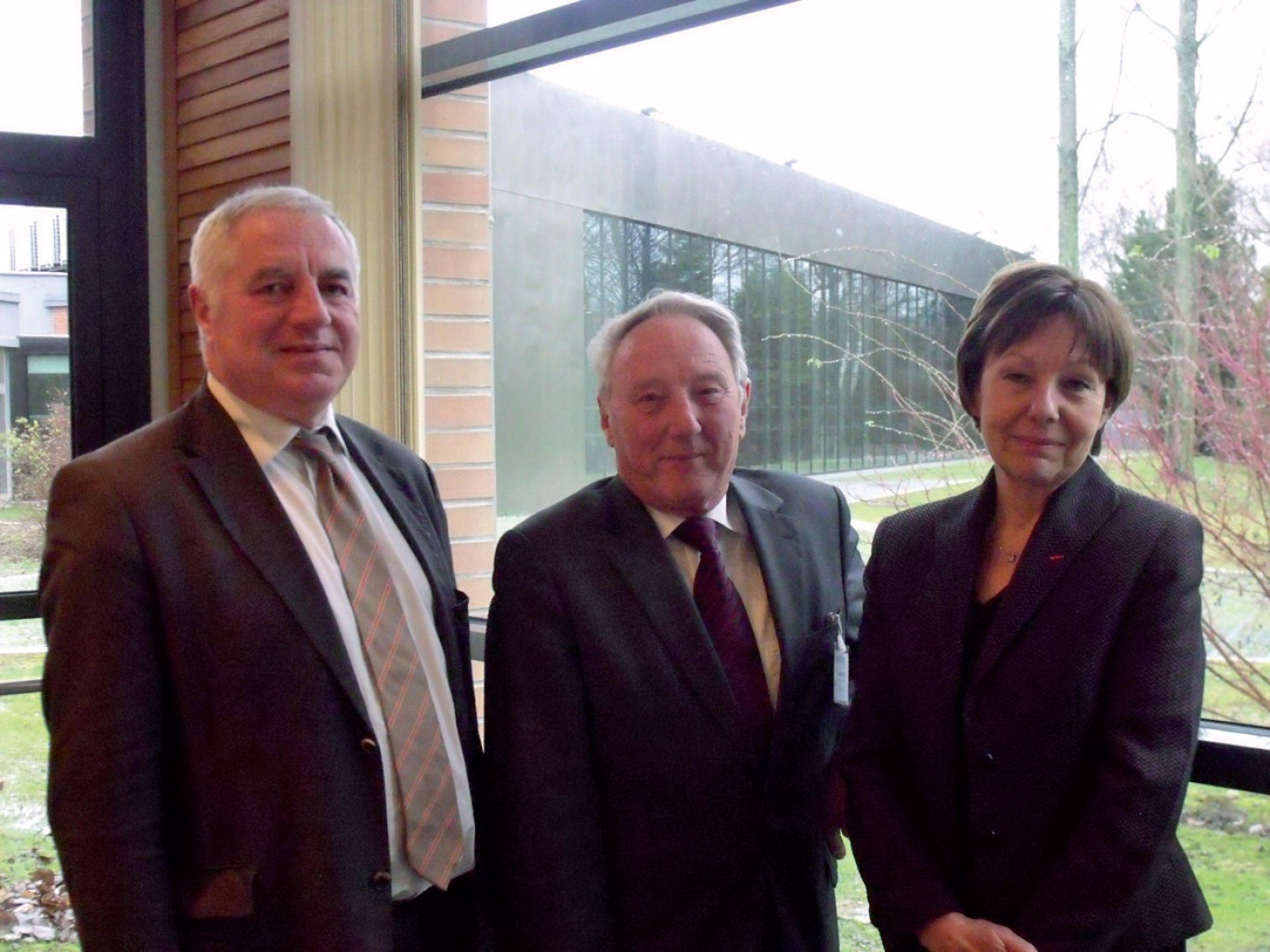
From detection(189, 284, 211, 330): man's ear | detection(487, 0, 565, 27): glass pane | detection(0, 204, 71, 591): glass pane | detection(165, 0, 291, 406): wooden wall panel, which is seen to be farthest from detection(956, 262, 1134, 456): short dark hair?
detection(0, 204, 71, 591): glass pane

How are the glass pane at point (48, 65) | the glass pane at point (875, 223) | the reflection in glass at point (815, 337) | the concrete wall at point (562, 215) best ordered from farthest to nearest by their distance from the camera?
the glass pane at point (48, 65) → the concrete wall at point (562, 215) → the reflection in glass at point (815, 337) → the glass pane at point (875, 223)

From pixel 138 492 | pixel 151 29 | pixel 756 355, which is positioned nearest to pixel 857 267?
pixel 756 355

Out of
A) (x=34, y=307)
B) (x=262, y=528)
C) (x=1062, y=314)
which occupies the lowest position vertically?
(x=262, y=528)

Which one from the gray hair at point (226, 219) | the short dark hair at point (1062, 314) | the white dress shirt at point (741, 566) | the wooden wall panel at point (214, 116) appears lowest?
the white dress shirt at point (741, 566)

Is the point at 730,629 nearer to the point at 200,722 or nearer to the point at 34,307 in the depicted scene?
the point at 200,722

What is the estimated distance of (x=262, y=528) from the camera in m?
1.62

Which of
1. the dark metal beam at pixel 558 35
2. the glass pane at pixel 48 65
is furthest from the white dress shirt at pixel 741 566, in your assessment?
the glass pane at pixel 48 65

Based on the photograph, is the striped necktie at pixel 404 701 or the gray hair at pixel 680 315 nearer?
the striped necktie at pixel 404 701

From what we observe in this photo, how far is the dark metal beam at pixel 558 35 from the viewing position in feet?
8.62

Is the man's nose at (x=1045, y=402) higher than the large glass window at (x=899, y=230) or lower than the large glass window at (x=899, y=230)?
lower

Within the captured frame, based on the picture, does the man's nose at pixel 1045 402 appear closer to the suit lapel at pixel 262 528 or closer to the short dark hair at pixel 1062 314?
the short dark hair at pixel 1062 314

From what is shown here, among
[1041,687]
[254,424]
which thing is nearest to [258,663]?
[254,424]

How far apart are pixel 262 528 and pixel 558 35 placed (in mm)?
1748

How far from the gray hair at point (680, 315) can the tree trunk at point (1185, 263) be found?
0.78 meters
